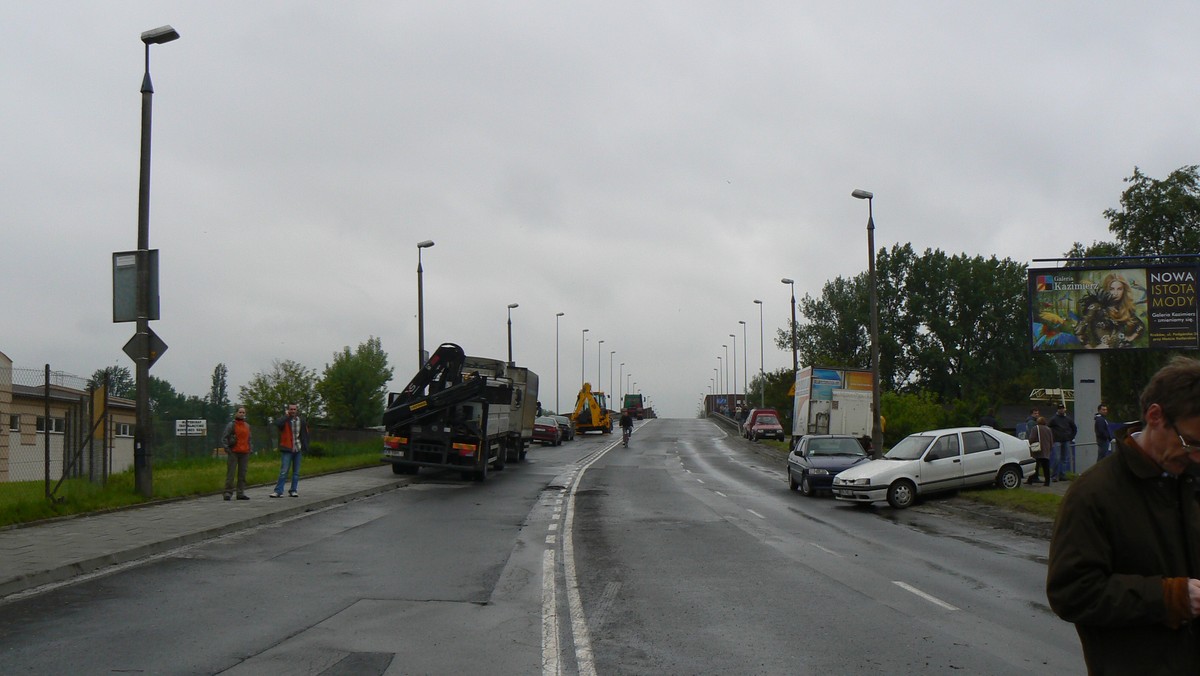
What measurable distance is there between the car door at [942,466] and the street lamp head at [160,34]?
16826 mm

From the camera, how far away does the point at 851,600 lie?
32.5ft

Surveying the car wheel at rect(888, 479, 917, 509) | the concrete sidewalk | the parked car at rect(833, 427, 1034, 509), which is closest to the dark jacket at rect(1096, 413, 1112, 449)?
the parked car at rect(833, 427, 1034, 509)

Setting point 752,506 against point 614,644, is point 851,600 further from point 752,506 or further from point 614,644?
point 752,506

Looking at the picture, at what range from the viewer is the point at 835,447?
85.3ft

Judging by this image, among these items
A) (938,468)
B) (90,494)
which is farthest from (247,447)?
(938,468)

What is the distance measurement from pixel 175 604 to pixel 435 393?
19073 mm

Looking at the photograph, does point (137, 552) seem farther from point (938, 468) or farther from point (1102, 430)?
point (1102, 430)

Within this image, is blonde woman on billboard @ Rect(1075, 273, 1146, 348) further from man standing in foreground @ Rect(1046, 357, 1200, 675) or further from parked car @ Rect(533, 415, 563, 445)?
parked car @ Rect(533, 415, 563, 445)

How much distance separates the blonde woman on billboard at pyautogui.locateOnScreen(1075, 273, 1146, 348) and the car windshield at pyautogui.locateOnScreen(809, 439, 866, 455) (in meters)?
8.89

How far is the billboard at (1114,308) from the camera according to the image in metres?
29.4

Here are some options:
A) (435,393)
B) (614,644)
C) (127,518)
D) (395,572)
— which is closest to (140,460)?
(127,518)

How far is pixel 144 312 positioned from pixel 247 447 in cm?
324

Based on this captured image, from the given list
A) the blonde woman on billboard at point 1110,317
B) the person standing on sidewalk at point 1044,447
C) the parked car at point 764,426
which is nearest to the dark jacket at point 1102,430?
the person standing on sidewalk at point 1044,447

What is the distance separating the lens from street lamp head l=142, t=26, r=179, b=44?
1750 centimetres
